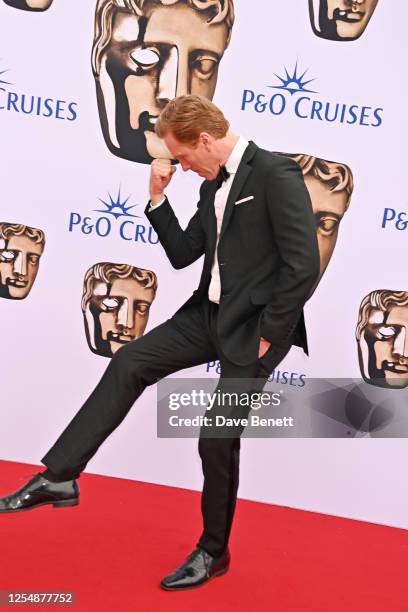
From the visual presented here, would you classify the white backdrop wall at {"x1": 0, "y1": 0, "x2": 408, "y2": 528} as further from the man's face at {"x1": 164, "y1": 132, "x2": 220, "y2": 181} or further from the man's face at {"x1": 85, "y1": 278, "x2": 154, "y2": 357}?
the man's face at {"x1": 164, "y1": 132, "x2": 220, "y2": 181}

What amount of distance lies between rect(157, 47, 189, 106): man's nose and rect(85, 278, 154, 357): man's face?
824 mm

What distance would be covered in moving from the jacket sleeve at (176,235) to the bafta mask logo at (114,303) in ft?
2.64

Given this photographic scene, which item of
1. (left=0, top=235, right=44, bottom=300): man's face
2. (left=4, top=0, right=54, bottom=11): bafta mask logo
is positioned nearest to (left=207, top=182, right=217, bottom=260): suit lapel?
(left=0, top=235, right=44, bottom=300): man's face

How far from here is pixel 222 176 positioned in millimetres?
2691

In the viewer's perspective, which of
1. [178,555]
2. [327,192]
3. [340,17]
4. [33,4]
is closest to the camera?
[178,555]

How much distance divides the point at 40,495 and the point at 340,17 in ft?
7.10

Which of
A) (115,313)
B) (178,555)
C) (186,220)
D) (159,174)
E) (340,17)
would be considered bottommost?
(178,555)

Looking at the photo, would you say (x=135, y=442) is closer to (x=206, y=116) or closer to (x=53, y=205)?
(x=53, y=205)

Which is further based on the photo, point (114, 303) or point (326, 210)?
point (114, 303)

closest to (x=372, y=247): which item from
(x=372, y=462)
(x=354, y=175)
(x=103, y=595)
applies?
(x=354, y=175)

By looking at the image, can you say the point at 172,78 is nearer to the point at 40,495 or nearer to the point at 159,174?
the point at 159,174

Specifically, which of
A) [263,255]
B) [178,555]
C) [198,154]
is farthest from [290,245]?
[178,555]

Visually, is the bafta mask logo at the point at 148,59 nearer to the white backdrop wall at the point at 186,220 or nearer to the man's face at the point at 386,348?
the white backdrop wall at the point at 186,220

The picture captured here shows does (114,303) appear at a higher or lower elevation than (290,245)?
lower
